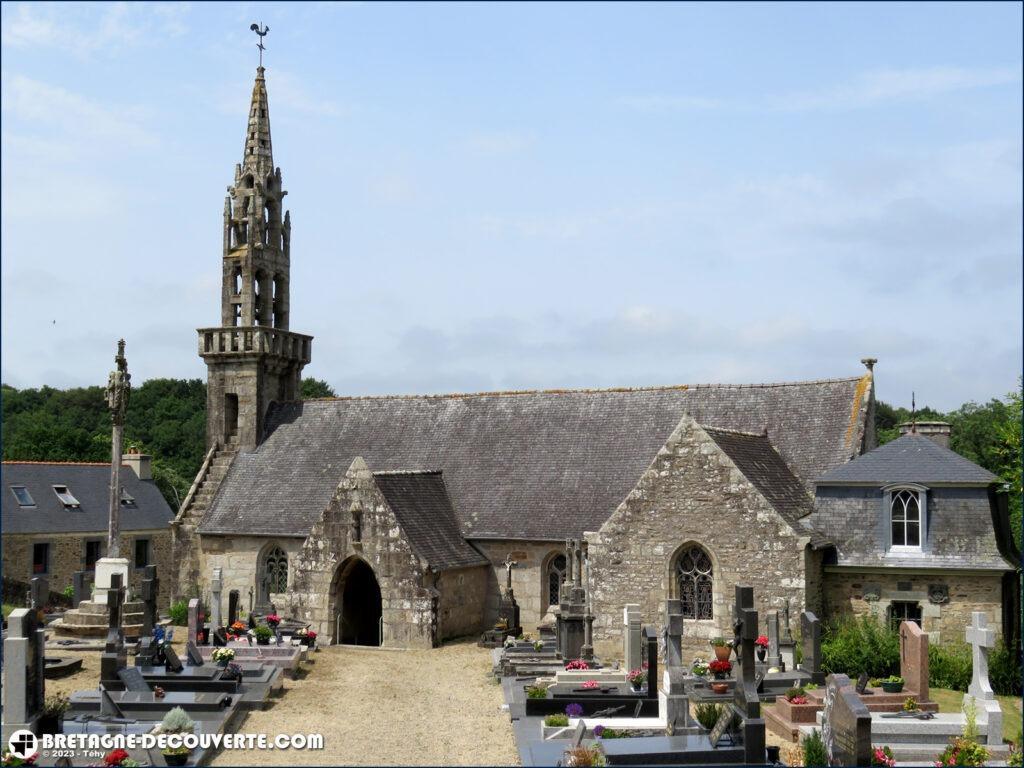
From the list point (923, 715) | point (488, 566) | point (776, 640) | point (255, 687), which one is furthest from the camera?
point (488, 566)

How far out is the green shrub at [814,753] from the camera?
16.1 m

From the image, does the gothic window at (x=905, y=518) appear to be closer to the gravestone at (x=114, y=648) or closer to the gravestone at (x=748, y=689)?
the gravestone at (x=748, y=689)

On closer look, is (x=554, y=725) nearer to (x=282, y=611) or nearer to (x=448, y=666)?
(x=448, y=666)

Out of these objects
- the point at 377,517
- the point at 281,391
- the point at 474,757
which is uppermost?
the point at 281,391

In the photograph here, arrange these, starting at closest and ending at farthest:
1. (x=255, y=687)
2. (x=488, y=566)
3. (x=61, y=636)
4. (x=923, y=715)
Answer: (x=923, y=715)
(x=255, y=687)
(x=61, y=636)
(x=488, y=566)

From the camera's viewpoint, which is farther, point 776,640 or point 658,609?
Result: point 658,609

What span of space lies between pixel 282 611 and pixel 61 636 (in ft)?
19.4

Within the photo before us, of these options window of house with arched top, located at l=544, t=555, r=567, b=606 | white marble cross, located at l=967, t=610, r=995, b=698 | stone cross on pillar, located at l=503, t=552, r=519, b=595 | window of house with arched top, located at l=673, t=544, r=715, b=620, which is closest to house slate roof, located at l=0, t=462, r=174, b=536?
stone cross on pillar, located at l=503, t=552, r=519, b=595

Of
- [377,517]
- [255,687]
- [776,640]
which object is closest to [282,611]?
[377,517]

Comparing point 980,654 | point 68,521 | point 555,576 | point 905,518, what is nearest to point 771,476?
point 905,518

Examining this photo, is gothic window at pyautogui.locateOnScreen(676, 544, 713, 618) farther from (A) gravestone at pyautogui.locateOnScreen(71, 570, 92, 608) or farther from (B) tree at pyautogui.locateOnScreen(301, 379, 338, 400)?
(B) tree at pyautogui.locateOnScreen(301, 379, 338, 400)

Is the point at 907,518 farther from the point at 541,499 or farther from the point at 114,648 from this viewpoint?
the point at 114,648

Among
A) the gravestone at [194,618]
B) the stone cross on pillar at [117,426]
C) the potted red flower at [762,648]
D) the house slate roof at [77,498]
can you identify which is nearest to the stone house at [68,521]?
the house slate roof at [77,498]

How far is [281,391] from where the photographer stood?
40344 millimetres
